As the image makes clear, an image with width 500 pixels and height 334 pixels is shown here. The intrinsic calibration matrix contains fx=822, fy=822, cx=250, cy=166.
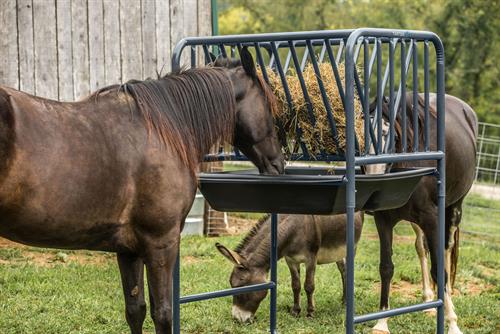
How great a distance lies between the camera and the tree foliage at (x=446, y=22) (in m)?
19.7

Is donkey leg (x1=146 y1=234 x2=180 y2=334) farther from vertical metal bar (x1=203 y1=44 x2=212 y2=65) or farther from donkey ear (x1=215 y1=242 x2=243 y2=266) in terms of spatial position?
donkey ear (x1=215 y1=242 x2=243 y2=266)

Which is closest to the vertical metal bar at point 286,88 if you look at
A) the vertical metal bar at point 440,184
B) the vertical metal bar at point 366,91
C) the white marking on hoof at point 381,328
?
the vertical metal bar at point 366,91

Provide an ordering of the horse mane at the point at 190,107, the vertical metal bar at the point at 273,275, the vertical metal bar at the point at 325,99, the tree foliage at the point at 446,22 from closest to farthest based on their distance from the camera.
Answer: the horse mane at the point at 190,107 < the vertical metal bar at the point at 325,99 < the vertical metal bar at the point at 273,275 < the tree foliage at the point at 446,22

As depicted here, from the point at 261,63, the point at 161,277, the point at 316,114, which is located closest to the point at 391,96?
the point at 316,114

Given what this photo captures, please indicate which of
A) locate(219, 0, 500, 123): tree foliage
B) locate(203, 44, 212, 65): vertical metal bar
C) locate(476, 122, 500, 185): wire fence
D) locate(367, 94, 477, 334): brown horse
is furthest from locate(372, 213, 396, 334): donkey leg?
locate(219, 0, 500, 123): tree foliage

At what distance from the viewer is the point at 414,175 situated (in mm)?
4926

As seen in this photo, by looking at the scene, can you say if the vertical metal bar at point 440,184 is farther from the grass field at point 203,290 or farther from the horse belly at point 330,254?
the horse belly at point 330,254

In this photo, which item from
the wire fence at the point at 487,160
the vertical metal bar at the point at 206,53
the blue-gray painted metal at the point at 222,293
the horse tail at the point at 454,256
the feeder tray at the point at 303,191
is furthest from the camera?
the wire fence at the point at 487,160

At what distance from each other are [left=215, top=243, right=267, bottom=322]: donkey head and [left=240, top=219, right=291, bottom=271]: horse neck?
0.15ft

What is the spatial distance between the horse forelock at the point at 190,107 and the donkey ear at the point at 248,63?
0.13 meters

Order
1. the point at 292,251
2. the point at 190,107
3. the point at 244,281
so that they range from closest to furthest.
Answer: the point at 190,107, the point at 244,281, the point at 292,251

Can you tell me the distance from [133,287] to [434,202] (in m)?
2.46

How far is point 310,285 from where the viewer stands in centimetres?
682

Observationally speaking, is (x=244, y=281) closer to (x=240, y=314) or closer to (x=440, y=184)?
(x=240, y=314)
